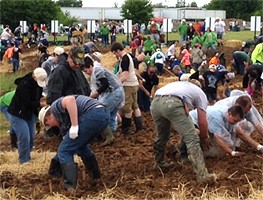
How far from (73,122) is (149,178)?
138 centimetres

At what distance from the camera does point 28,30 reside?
4238cm

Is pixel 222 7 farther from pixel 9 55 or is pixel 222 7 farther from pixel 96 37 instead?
pixel 9 55

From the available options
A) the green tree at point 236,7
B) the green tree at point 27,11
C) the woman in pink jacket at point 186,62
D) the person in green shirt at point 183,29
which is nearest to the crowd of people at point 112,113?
the woman in pink jacket at point 186,62

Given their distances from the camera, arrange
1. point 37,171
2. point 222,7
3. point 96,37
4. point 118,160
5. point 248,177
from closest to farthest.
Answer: point 248,177
point 37,171
point 118,160
point 96,37
point 222,7

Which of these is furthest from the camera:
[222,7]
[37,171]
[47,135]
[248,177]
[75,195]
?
[222,7]

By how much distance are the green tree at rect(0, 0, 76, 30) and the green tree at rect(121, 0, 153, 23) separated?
924cm

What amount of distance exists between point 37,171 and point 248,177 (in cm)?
292

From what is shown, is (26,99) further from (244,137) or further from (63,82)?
(244,137)

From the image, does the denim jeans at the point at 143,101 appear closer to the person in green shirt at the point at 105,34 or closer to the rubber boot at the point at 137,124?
the rubber boot at the point at 137,124

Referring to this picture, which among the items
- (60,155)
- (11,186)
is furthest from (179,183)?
(11,186)

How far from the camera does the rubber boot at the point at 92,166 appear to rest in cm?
726

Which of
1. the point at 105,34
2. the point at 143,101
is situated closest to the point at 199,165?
the point at 143,101

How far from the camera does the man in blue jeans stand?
659 cm

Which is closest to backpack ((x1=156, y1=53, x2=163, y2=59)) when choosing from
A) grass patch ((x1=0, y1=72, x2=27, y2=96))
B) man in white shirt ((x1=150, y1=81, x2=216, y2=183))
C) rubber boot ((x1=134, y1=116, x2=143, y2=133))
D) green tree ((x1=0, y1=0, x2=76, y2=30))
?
grass patch ((x1=0, y1=72, x2=27, y2=96))
